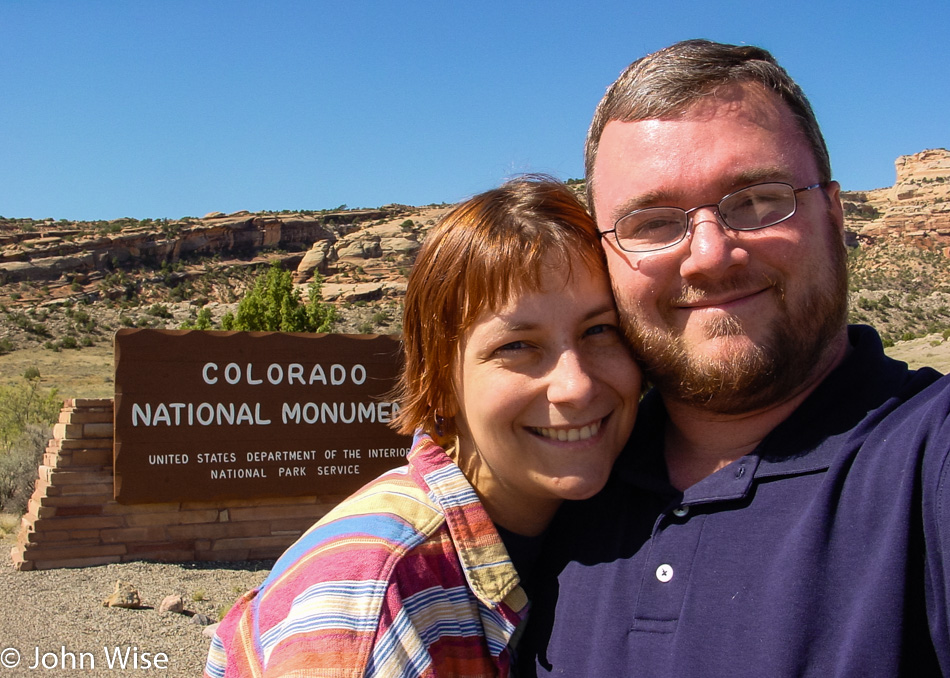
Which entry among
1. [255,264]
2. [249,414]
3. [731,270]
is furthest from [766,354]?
[255,264]

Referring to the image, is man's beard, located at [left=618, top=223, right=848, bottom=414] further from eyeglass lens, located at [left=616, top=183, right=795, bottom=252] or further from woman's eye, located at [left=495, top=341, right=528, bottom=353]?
woman's eye, located at [left=495, top=341, right=528, bottom=353]

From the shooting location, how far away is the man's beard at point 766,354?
1.64 meters

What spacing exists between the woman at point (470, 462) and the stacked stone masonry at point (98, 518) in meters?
6.13

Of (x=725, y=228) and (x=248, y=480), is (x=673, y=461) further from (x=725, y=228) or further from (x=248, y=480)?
(x=248, y=480)

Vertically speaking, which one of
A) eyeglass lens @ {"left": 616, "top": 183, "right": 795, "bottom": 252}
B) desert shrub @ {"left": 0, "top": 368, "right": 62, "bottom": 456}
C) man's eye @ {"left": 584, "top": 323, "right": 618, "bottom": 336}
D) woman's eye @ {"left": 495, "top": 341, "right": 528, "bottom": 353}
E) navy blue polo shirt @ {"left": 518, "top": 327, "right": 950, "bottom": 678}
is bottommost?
navy blue polo shirt @ {"left": 518, "top": 327, "right": 950, "bottom": 678}

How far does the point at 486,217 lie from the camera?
1.89 metres

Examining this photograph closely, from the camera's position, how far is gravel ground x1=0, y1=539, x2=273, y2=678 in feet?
18.1

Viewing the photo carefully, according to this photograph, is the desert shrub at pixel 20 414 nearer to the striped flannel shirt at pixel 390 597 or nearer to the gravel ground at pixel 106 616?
the gravel ground at pixel 106 616

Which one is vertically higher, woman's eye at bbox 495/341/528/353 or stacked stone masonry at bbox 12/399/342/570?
stacked stone masonry at bbox 12/399/342/570

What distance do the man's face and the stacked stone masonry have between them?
6.67 metres

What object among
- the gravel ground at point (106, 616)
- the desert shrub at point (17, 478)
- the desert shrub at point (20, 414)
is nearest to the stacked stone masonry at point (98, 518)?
the gravel ground at point (106, 616)

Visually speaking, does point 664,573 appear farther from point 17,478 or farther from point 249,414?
point 17,478

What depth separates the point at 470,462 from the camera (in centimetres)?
196

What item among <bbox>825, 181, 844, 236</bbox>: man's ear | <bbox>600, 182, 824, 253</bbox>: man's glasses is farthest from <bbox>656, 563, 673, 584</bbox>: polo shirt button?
<bbox>825, 181, 844, 236</bbox>: man's ear
